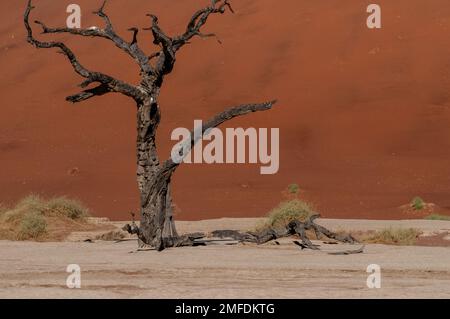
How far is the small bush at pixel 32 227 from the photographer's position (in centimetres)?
1647

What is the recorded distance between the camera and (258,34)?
45.5 metres

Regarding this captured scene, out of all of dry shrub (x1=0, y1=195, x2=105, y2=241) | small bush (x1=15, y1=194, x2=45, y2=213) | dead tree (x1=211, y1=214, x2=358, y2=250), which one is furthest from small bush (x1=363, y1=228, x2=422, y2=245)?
small bush (x1=15, y1=194, x2=45, y2=213)

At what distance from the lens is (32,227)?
1656 cm

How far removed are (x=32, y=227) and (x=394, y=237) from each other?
658 cm

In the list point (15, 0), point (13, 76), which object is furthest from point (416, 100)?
point (15, 0)

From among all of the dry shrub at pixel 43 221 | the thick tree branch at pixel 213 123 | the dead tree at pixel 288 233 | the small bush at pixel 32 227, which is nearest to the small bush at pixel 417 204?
the dry shrub at pixel 43 221

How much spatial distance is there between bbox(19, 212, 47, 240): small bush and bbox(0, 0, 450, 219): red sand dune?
7475mm

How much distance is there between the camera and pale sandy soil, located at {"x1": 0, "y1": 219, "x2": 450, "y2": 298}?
31.0 feet

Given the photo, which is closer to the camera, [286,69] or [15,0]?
[286,69]

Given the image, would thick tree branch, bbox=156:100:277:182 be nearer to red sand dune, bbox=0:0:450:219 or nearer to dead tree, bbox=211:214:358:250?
dead tree, bbox=211:214:358:250

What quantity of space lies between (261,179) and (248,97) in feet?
28.7

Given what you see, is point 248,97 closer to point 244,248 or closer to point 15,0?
point 244,248

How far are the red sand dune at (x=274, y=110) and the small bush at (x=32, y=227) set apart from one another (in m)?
7.47
